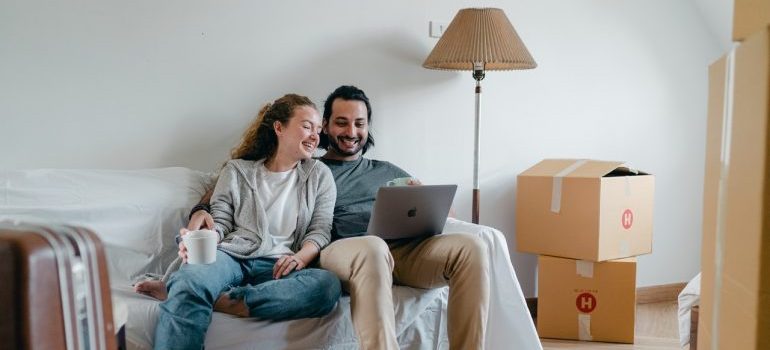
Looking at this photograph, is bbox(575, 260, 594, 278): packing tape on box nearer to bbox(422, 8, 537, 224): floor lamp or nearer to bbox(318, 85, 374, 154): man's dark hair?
bbox(422, 8, 537, 224): floor lamp

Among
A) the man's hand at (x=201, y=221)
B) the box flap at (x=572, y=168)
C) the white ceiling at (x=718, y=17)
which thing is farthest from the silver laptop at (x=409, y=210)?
the white ceiling at (x=718, y=17)

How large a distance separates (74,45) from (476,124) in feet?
4.68

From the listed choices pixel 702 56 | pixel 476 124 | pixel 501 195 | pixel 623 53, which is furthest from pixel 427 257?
pixel 702 56

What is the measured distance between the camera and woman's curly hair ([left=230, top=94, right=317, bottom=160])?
7.43 ft

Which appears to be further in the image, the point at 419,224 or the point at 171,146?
the point at 171,146

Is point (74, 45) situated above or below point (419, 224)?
above

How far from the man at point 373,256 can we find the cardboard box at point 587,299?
0.76 meters

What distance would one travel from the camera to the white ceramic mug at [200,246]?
166cm

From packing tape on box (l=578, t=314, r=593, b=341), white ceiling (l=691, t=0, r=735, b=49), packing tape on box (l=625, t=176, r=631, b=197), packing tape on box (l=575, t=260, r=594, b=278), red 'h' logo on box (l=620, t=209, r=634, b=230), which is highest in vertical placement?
white ceiling (l=691, t=0, r=735, b=49)

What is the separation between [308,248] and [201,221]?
31 centimetres

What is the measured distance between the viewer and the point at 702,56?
3.29 m

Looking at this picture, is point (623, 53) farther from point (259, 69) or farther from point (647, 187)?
point (259, 69)

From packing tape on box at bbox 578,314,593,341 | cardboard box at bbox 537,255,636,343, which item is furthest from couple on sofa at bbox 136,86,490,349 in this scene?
packing tape on box at bbox 578,314,593,341

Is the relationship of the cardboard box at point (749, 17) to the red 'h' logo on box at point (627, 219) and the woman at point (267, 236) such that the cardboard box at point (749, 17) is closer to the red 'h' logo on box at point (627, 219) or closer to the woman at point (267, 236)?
the woman at point (267, 236)
